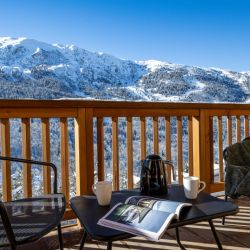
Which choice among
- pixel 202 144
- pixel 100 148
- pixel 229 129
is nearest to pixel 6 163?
pixel 100 148

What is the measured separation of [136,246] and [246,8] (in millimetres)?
5281

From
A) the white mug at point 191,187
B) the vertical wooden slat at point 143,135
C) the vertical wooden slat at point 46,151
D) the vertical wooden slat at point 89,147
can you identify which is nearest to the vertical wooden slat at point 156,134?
the vertical wooden slat at point 143,135

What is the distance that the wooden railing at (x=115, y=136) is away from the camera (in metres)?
2.27

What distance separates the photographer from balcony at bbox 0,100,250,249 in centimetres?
225

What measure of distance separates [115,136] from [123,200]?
1.11 m

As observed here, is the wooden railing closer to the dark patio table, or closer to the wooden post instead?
the wooden post

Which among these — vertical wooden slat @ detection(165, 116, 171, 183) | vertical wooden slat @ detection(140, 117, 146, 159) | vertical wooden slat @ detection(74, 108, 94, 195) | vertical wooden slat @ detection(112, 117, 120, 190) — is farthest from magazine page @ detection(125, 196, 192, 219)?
vertical wooden slat @ detection(165, 116, 171, 183)

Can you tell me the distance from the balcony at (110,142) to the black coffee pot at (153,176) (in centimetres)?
72

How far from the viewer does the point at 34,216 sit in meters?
1.53

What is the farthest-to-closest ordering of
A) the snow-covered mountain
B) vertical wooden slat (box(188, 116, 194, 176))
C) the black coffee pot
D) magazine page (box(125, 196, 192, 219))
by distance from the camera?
the snow-covered mountain → vertical wooden slat (box(188, 116, 194, 176)) → the black coffee pot → magazine page (box(125, 196, 192, 219))

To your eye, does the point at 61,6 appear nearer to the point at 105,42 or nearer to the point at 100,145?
the point at 105,42

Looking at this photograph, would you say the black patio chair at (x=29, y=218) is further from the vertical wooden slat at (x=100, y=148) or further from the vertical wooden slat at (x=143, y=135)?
the vertical wooden slat at (x=143, y=135)

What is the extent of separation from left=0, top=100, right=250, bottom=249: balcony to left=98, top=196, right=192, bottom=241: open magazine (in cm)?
94

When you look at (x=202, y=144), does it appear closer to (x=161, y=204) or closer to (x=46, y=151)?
(x=46, y=151)
